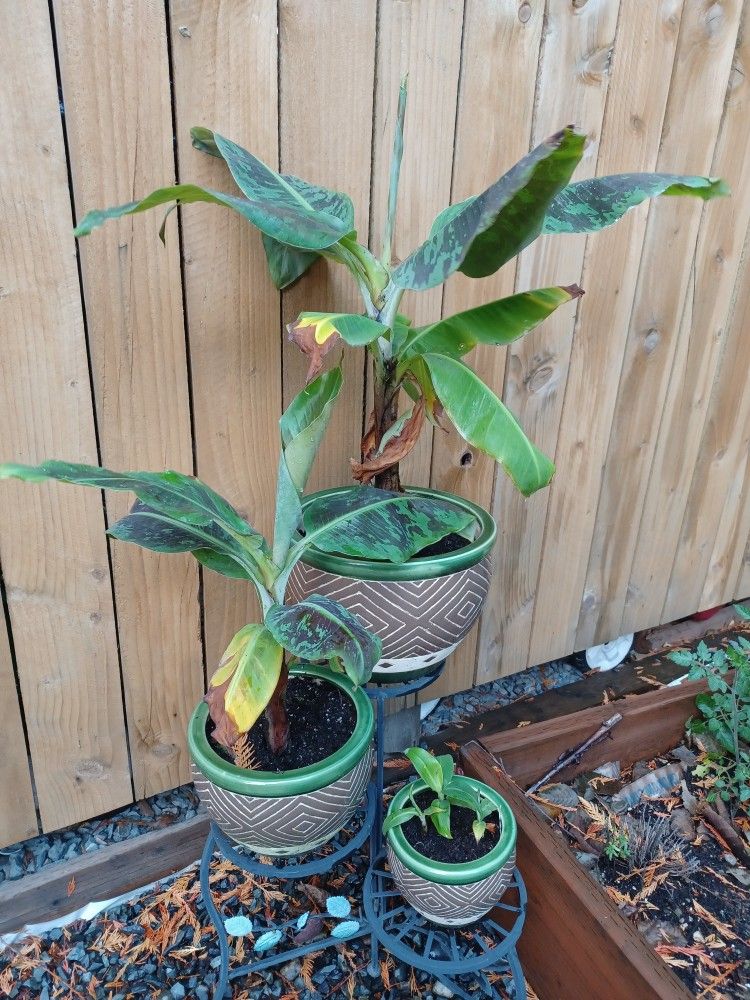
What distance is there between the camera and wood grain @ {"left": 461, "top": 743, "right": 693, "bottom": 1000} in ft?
3.94

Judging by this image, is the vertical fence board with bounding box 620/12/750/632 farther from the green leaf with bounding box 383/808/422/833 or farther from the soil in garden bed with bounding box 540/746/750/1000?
the green leaf with bounding box 383/808/422/833

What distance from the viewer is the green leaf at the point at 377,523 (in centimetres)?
112

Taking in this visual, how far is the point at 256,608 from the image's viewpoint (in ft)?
5.35

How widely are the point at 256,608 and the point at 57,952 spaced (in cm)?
87

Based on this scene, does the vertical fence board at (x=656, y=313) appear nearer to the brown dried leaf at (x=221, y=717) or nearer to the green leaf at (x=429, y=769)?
the green leaf at (x=429, y=769)

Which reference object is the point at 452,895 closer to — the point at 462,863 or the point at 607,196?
the point at 462,863

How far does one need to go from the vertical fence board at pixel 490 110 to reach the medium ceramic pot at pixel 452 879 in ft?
3.06

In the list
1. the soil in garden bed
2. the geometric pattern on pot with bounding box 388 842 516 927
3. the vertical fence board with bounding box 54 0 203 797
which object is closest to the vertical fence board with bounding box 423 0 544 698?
the vertical fence board with bounding box 54 0 203 797

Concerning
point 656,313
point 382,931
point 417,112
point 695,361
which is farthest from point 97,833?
point 695,361

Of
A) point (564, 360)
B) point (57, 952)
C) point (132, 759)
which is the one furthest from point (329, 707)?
point (564, 360)

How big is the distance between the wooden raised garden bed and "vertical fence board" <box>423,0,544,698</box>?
0.83 m

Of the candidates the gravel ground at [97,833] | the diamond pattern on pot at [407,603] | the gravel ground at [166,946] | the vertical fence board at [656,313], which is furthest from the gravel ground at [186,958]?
the vertical fence board at [656,313]

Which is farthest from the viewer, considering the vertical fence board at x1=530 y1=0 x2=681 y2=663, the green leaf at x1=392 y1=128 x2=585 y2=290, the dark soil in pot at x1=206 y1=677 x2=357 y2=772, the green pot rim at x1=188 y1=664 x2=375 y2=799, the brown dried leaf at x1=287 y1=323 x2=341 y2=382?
the vertical fence board at x1=530 y1=0 x2=681 y2=663

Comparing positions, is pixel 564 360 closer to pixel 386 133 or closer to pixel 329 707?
pixel 386 133
